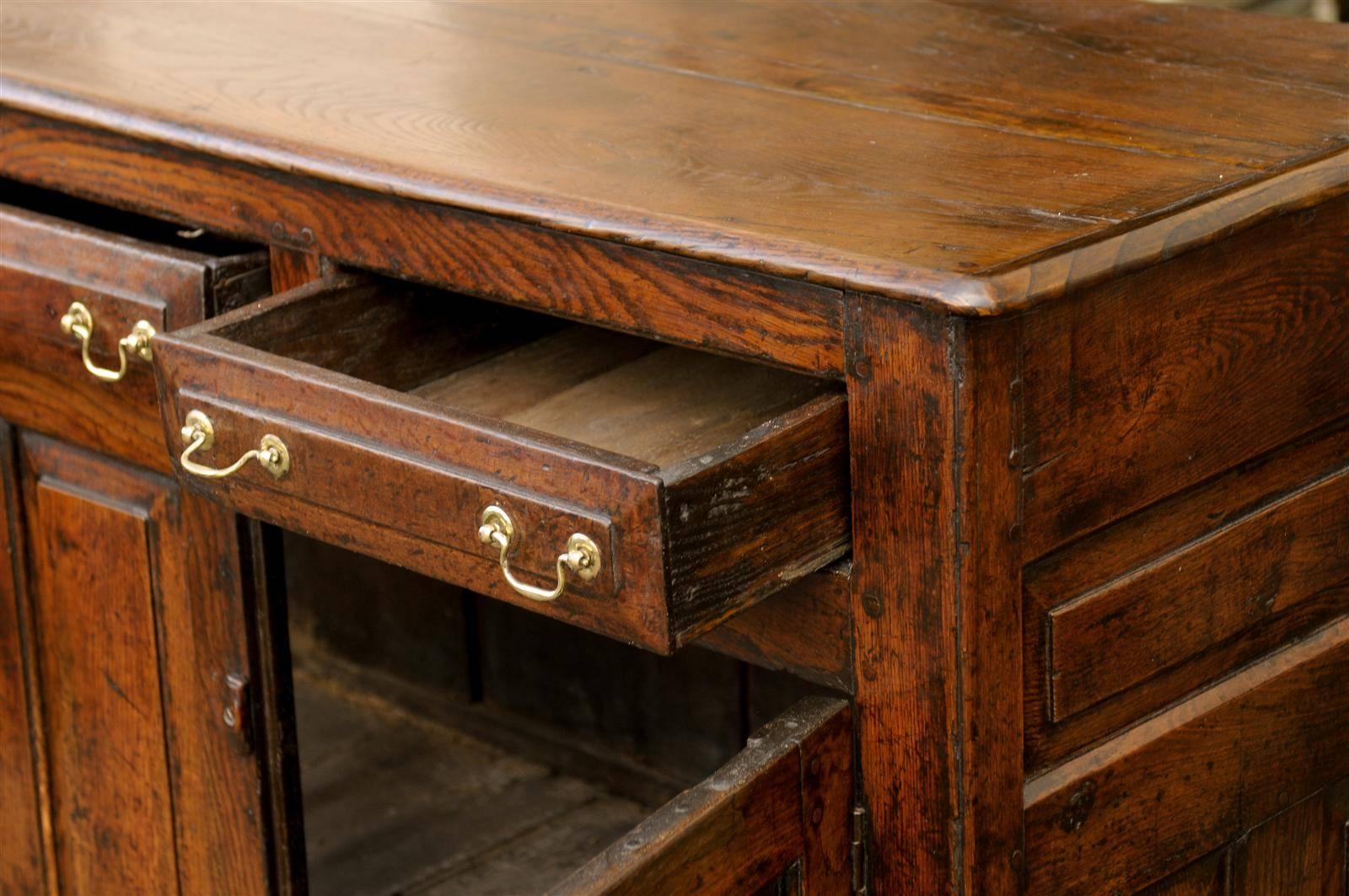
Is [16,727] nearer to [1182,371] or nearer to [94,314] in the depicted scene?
[94,314]

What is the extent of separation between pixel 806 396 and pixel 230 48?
0.68 metres

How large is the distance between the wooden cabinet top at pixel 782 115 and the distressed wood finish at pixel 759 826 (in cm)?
30

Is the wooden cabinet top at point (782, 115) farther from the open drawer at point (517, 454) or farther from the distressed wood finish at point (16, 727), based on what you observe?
the distressed wood finish at point (16, 727)

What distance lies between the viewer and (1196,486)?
4.19 feet

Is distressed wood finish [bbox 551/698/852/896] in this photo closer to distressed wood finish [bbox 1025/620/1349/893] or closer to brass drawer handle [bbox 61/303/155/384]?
distressed wood finish [bbox 1025/620/1349/893]

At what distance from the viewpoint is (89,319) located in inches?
60.0

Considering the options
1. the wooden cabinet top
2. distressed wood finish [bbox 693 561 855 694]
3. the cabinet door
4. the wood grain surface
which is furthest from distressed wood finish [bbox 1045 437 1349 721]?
the cabinet door

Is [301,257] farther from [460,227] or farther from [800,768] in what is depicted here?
[800,768]

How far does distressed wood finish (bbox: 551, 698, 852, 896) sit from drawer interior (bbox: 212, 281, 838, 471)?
0.21 m

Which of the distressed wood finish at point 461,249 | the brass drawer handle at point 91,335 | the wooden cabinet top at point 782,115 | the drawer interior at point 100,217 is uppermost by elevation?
the wooden cabinet top at point 782,115

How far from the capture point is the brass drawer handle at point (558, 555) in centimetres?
109

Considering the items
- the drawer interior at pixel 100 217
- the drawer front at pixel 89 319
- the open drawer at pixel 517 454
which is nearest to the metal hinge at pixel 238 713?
the drawer front at pixel 89 319

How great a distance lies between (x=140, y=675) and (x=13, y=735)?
0.75 feet

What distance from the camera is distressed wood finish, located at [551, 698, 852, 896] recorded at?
3.68 feet
